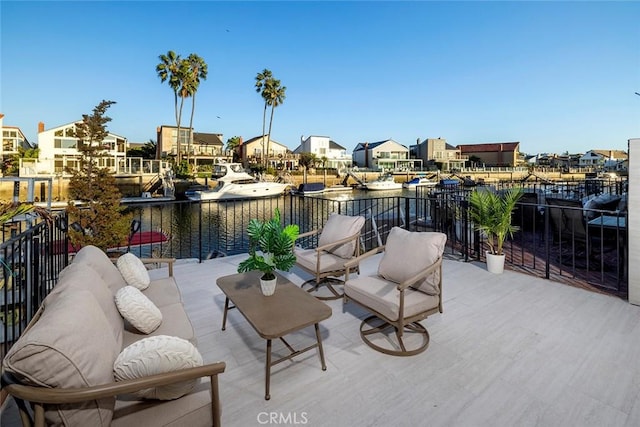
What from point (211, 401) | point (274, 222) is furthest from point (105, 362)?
point (274, 222)

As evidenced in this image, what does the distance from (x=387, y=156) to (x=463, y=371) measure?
5310 centimetres

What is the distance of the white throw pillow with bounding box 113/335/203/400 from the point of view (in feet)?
4.21

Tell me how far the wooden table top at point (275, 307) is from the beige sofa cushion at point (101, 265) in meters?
0.83

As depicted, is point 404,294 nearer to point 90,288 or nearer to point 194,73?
point 90,288

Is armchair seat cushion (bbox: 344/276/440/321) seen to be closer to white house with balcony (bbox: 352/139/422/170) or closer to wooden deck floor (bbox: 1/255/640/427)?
wooden deck floor (bbox: 1/255/640/427)

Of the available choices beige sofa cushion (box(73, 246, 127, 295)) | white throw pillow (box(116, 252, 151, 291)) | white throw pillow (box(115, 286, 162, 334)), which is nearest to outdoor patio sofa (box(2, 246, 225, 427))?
white throw pillow (box(115, 286, 162, 334))

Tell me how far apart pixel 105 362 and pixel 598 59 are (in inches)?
558

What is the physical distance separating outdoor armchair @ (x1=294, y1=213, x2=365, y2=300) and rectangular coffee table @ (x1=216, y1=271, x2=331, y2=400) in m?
0.82

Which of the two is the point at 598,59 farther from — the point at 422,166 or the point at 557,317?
the point at 422,166

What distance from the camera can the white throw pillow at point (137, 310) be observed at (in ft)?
6.19

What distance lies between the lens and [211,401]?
139 centimetres

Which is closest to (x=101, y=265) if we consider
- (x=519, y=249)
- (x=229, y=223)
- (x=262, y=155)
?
(x=519, y=249)

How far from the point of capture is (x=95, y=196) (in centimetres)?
458

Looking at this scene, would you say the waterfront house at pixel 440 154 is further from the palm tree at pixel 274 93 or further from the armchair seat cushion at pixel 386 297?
the armchair seat cushion at pixel 386 297
